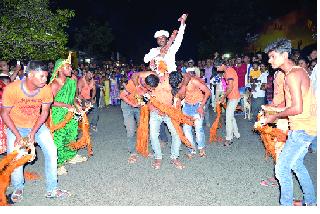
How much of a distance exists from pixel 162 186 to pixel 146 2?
55.3m

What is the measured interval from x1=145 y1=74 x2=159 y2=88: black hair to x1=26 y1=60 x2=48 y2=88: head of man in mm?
1902

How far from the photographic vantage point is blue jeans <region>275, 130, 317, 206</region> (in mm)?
4309

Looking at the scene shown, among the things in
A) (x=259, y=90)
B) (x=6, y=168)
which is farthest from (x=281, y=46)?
(x=259, y=90)

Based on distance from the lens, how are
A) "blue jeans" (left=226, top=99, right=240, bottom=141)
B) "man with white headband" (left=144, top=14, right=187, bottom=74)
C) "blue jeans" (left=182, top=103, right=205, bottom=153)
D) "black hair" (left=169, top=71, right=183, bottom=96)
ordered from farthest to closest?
"blue jeans" (left=226, top=99, right=240, bottom=141) < "blue jeans" (left=182, top=103, right=205, bottom=153) < "man with white headband" (left=144, top=14, right=187, bottom=74) < "black hair" (left=169, top=71, right=183, bottom=96)

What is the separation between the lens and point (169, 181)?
5949 mm

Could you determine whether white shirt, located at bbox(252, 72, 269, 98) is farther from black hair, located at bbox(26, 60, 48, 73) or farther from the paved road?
black hair, located at bbox(26, 60, 48, 73)

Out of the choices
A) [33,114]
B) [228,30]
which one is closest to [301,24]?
[228,30]

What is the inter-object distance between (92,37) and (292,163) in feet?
143

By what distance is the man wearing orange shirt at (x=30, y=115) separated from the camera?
4.86 metres

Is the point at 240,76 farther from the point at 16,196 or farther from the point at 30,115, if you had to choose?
the point at 16,196

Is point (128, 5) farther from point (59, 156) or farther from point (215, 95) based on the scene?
point (59, 156)

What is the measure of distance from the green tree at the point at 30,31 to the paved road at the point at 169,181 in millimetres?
3638

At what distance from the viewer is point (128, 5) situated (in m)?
58.5

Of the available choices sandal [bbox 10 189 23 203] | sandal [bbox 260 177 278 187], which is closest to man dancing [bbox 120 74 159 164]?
sandal [bbox 260 177 278 187]
